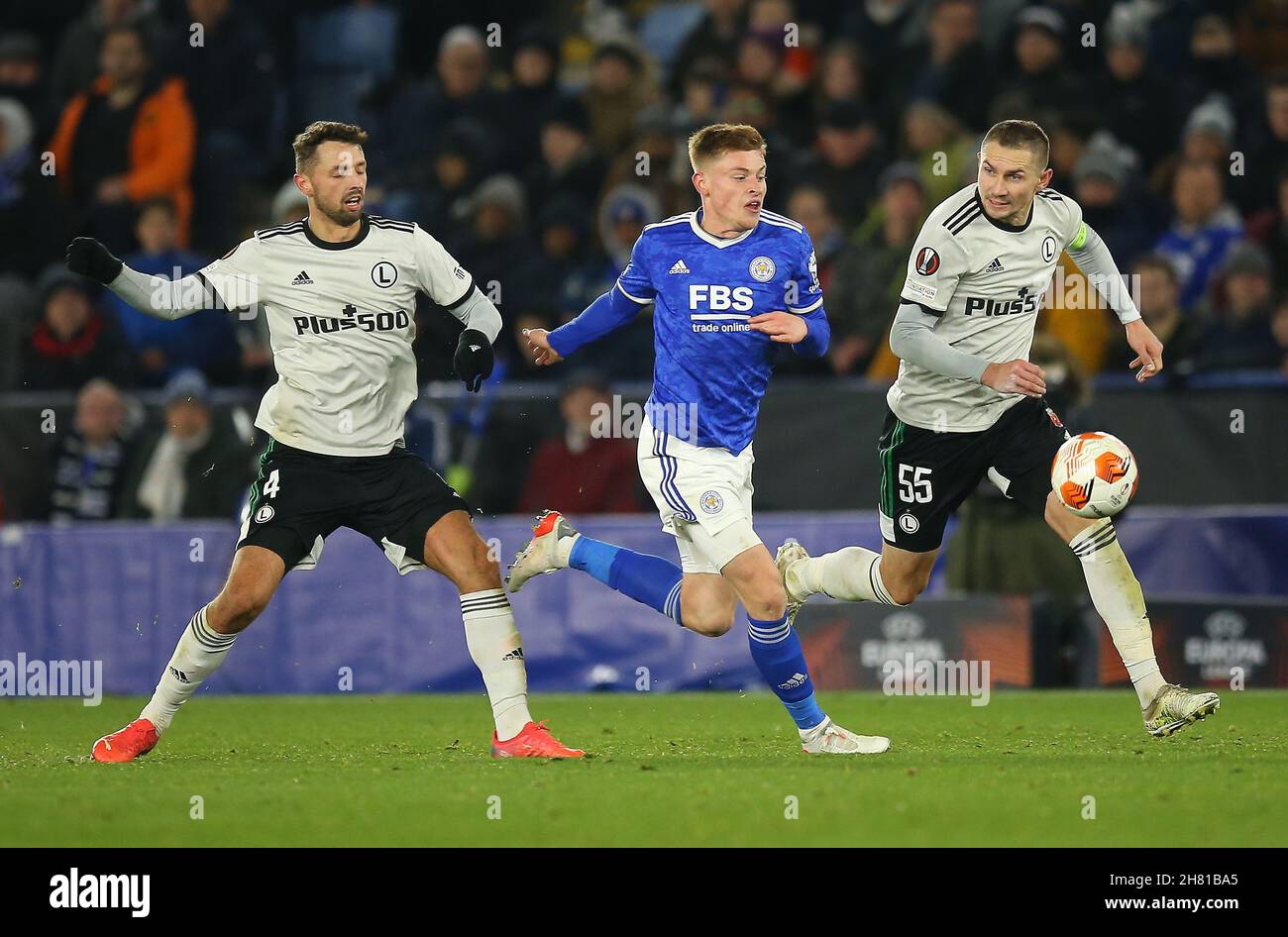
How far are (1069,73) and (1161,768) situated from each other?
8.55 metres

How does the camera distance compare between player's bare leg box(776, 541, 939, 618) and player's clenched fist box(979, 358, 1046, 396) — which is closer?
player's clenched fist box(979, 358, 1046, 396)

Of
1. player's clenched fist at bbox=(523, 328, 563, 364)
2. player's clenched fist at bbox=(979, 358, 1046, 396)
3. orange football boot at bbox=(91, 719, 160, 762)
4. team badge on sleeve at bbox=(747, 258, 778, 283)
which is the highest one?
team badge on sleeve at bbox=(747, 258, 778, 283)

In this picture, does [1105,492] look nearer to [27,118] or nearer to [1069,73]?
[1069,73]

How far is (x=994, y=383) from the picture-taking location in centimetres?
841

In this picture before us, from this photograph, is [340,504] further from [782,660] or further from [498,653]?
[782,660]

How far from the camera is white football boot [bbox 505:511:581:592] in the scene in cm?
950

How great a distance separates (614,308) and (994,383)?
1.71m

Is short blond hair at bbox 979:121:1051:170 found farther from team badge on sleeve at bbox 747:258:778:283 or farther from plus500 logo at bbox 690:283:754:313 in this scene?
plus500 logo at bbox 690:283:754:313

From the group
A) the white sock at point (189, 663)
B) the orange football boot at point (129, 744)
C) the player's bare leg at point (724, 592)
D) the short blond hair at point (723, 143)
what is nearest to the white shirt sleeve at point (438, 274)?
the short blond hair at point (723, 143)

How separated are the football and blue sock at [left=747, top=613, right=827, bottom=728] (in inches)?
51.9

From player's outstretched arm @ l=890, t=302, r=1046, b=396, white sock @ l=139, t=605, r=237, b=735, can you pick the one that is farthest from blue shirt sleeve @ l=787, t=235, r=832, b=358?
white sock @ l=139, t=605, r=237, b=735

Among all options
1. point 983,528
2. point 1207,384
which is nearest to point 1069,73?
point 1207,384

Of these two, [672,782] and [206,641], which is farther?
[206,641]

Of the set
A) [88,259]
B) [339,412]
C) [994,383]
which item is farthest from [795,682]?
[88,259]
